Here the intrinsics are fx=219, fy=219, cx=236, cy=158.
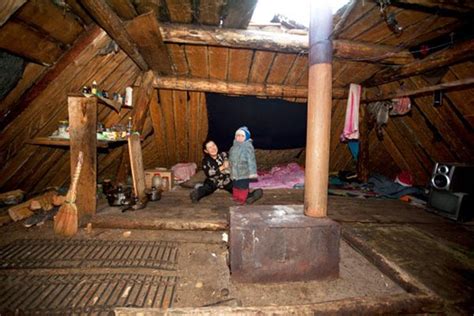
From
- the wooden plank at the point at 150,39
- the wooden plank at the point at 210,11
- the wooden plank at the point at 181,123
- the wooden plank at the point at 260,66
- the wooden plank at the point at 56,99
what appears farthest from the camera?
the wooden plank at the point at 181,123

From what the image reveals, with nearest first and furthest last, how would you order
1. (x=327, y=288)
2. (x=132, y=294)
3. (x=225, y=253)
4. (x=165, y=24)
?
(x=132, y=294), (x=327, y=288), (x=225, y=253), (x=165, y=24)

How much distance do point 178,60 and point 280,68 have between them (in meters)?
1.87

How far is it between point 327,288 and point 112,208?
3416 mm

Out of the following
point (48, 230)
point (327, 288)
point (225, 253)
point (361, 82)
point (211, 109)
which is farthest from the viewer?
point (211, 109)

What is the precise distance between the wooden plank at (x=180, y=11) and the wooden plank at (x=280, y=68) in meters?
1.61

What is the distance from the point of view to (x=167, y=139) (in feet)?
19.6

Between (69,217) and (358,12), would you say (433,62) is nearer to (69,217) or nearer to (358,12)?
(358,12)

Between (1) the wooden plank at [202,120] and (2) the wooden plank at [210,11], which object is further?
(1) the wooden plank at [202,120]

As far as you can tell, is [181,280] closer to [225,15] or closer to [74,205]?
[74,205]

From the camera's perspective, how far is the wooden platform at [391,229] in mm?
2176

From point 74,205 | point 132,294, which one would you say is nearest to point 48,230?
point 74,205

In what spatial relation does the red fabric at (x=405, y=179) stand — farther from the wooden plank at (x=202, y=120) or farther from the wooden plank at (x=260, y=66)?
the wooden plank at (x=202, y=120)

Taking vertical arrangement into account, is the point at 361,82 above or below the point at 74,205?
above

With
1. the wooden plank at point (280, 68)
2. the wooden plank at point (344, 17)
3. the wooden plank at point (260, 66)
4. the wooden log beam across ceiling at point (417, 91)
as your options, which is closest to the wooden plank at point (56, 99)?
the wooden plank at point (260, 66)
